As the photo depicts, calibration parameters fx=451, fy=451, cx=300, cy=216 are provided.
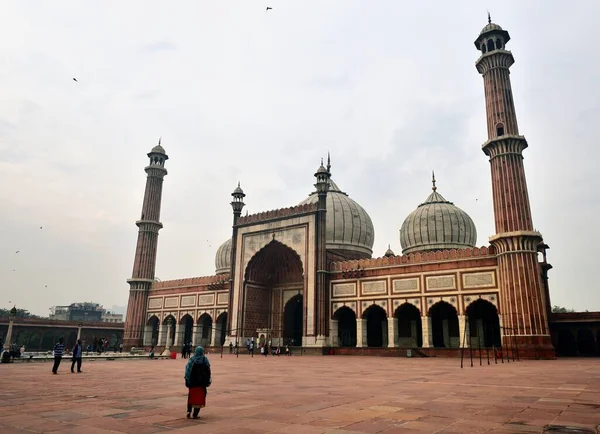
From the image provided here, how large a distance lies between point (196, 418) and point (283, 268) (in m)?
31.2

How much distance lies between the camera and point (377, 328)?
1309 inches

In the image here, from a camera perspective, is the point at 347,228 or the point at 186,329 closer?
the point at 347,228

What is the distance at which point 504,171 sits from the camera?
1017 inches

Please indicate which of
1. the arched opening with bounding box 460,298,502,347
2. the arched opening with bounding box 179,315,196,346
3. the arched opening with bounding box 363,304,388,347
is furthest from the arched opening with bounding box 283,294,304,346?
the arched opening with bounding box 460,298,502,347

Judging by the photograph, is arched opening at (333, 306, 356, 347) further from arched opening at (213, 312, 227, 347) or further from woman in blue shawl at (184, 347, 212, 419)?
woman in blue shawl at (184, 347, 212, 419)

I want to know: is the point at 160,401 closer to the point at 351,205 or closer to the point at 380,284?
the point at 380,284

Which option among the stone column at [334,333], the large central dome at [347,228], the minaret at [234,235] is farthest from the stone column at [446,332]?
the minaret at [234,235]

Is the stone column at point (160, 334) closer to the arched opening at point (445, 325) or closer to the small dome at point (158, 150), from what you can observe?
the small dome at point (158, 150)

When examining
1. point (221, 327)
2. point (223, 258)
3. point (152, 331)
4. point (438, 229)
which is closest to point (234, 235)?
point (221, 327)

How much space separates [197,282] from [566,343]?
1124 inches

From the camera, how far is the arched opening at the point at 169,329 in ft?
135

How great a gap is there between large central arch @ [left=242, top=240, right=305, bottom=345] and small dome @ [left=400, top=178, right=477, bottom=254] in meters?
9.63

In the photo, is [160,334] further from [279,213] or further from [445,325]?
[445,325]

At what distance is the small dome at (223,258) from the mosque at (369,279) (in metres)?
5.73
